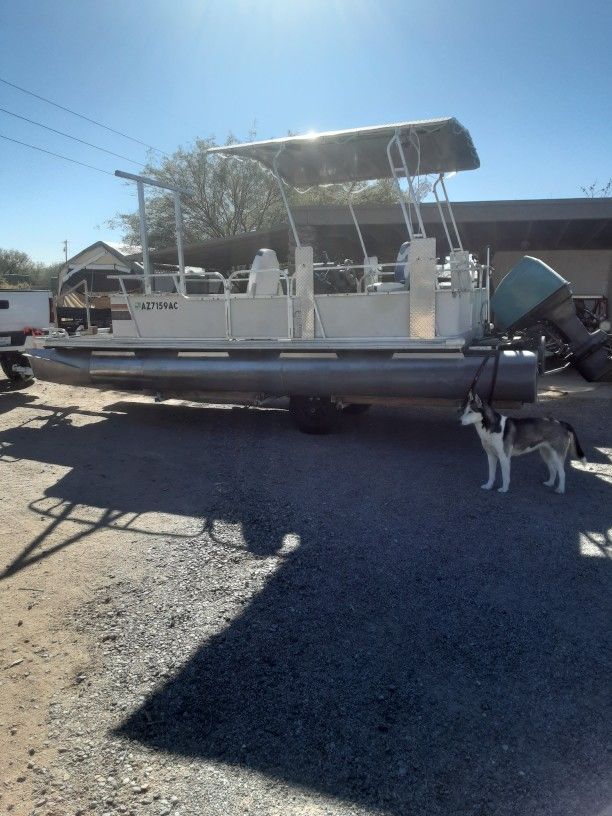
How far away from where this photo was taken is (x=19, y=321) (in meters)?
11.5

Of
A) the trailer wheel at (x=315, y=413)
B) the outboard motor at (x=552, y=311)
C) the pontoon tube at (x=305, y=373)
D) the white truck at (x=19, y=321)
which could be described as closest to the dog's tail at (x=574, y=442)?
the pontoon tube at (x=305, y=373)

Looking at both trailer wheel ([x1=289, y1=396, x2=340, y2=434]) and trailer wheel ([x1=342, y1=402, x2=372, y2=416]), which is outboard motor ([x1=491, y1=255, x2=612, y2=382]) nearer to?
trailer wheel ([x1=342, y1=402, x2=372, y2=416])

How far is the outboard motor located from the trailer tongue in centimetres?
53

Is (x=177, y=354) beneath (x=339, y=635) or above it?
above

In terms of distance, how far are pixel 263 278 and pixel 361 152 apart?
1.99 meters

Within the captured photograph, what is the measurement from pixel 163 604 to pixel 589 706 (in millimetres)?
2378

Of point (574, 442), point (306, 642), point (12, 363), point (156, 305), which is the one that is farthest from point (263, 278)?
point (12, 363)

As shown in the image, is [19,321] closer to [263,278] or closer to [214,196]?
[263,278]

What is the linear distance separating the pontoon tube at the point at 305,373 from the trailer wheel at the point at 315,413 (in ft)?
1.02

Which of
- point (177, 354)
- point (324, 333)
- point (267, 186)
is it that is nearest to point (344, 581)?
point (324, 333)

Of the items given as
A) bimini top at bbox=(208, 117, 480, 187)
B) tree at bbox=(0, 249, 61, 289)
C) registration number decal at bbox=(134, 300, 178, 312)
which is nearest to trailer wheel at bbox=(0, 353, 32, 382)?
registration number decal at bbox=(134, 300, 178, 312)

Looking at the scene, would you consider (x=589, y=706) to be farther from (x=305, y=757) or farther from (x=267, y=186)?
(x=267, y=186)

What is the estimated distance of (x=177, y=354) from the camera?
8.29 meters

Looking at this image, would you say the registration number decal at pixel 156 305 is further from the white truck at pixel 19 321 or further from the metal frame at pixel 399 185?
the white truck at pixel 19 321
